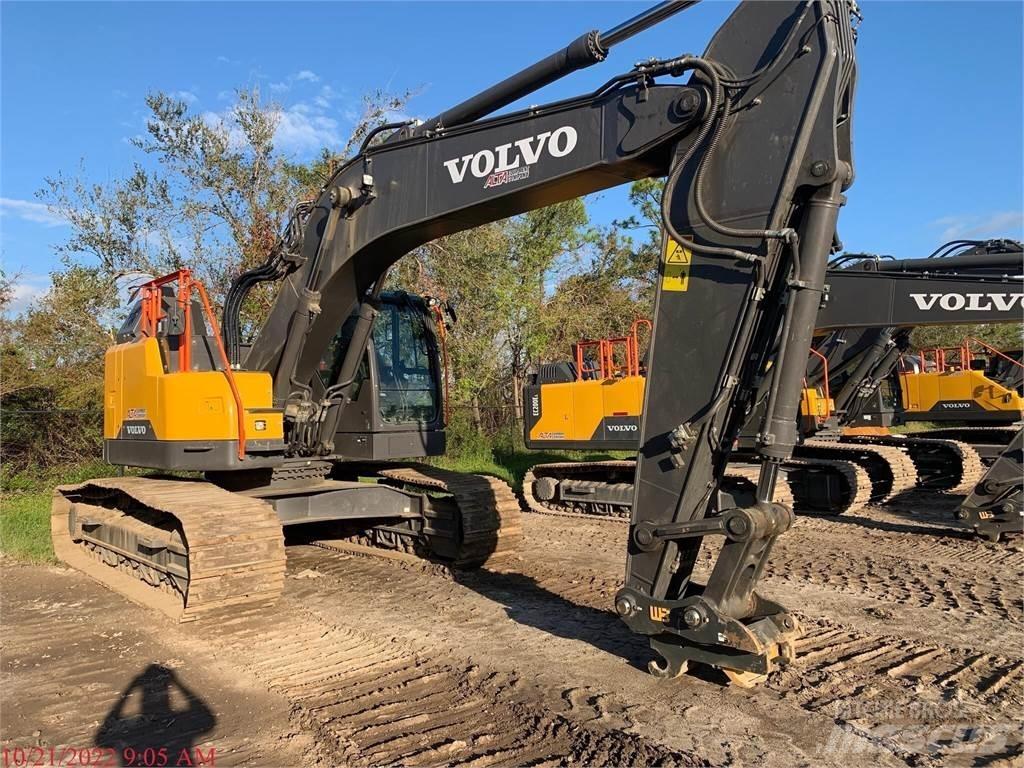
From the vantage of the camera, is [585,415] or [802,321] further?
[585,415]

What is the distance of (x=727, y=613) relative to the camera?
401 centimetres

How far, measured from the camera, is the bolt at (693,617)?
3926mm

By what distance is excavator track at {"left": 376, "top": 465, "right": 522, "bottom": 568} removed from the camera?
292 inches

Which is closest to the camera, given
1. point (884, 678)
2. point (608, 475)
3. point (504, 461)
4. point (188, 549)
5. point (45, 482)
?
point (884, 678)

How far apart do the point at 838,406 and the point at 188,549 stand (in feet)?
37.3

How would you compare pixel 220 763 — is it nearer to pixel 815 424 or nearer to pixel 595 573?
pixel 595 573

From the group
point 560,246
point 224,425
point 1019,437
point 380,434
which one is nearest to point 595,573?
point 380,434

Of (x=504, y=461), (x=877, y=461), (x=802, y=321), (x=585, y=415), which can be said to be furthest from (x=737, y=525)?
(x=504, y=461)

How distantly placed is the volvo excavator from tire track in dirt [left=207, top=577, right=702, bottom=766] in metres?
0.69

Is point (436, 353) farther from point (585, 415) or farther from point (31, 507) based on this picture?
point (31, 507)

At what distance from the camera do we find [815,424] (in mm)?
12125

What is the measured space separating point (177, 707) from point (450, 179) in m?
3.69

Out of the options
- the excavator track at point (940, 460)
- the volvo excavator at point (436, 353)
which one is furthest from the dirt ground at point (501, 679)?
the excavator track at point (940, 460)

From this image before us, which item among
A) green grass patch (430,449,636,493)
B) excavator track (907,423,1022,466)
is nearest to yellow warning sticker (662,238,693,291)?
green grass patch (430,449,636,493)
